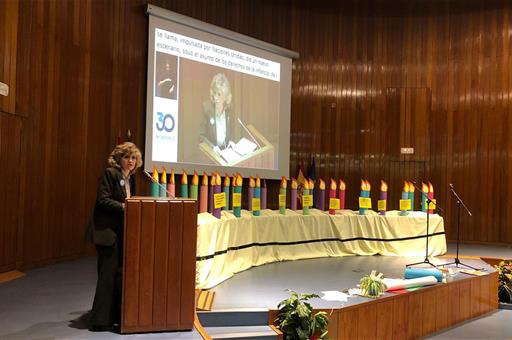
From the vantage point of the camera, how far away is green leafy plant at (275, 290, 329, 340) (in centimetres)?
296

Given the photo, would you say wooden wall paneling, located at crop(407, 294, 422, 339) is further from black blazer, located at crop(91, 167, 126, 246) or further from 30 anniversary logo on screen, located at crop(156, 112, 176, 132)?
30 anniversary logo on screen, located at crop(156, 112, 176, 132)

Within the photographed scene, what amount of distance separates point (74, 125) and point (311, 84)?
3.98 meters

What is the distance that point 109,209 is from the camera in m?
2.57

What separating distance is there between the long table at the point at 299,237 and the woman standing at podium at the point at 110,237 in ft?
3.29

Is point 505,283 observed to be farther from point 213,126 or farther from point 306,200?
point 213,126

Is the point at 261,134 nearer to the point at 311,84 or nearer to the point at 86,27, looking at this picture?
the point at 311,84

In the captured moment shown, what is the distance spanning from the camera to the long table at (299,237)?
3.85 m

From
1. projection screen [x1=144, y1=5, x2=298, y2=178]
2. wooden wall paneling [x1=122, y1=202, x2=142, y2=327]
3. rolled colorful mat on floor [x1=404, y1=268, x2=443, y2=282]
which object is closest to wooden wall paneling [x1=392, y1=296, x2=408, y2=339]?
rolled colorful mat on floor [x1=404, y1=268, x2=443, y2=282]

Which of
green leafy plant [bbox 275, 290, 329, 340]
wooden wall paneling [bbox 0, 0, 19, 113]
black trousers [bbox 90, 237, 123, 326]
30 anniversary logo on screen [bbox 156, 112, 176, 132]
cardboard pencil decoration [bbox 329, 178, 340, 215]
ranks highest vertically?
wooden wall paneling [bbox 0, 0, 19, 113]

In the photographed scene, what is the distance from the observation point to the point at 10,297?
3264 millimetres

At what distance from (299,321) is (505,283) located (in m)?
3.27

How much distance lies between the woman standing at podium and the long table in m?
1.00

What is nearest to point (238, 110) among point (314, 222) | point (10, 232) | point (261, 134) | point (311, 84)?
point (261, 134)

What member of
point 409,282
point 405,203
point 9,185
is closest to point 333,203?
point 405,203
